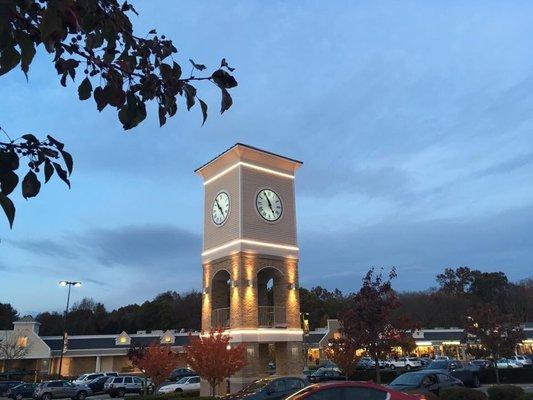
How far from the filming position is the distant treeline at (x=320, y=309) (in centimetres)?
9456

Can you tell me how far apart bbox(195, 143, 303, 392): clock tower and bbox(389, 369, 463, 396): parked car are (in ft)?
32.9

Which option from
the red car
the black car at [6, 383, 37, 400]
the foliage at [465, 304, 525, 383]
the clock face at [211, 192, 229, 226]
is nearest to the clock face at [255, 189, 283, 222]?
the clock face at [211, 192, 229, 226]

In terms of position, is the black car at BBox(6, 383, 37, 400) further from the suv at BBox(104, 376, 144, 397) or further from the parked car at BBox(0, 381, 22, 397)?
the suv at BBox(104, 376, 144, 397)

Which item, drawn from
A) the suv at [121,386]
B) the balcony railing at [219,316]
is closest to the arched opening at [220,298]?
the balcony railing at [219,316]

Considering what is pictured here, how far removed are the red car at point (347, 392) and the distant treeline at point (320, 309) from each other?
267ft

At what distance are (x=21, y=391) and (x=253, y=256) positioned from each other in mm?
25276

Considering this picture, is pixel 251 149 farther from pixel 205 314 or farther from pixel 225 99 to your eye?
pixel 225 99

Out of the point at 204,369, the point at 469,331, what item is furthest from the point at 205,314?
the point at 469,331

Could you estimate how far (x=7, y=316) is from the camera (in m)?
89.6

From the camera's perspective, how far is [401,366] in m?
60.1

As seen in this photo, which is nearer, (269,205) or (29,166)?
(29,166)

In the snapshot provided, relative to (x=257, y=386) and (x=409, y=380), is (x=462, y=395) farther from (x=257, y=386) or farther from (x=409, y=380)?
(x=257, y=386)

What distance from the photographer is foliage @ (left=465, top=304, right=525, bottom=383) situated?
3691 cm

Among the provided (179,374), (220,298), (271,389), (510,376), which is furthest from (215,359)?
(179,374)
